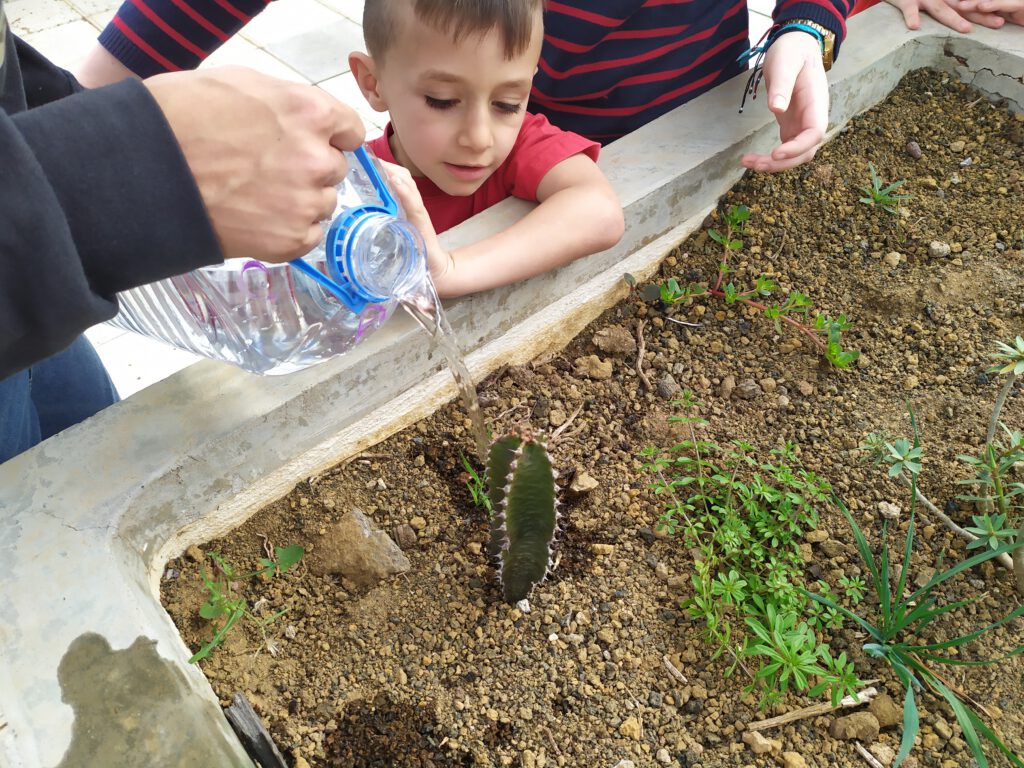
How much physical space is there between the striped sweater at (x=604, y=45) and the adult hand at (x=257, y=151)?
0.90 meters

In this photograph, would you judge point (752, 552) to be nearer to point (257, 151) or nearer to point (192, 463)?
point (192, 463)

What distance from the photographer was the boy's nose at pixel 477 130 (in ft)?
4.54

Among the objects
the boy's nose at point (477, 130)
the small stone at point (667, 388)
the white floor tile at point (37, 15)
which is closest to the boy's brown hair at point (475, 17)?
the boy's nose at point (477, 130)

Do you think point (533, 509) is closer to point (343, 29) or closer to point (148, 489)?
point (148, 489)

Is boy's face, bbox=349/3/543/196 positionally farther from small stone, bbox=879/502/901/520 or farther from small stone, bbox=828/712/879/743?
small stone, bbox=828/712/879/743

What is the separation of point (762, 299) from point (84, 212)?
138cm

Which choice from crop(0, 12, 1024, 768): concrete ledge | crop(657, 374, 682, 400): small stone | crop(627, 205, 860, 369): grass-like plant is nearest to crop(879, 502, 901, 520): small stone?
crop(627, 205, 860, 369): grass-like plant

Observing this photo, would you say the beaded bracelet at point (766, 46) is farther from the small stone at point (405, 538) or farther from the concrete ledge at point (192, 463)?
the small stone at point (405, 538)

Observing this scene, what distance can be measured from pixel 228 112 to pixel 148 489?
0.61 metres

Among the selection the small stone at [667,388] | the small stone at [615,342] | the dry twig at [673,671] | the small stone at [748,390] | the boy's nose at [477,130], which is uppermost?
the boy's nose at [477,130]

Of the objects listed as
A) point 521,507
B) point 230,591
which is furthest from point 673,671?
point 230,591

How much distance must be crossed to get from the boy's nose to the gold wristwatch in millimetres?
747

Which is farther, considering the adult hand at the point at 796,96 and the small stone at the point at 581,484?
the adult hand at the point at 796,96

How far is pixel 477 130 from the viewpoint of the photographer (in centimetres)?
138
